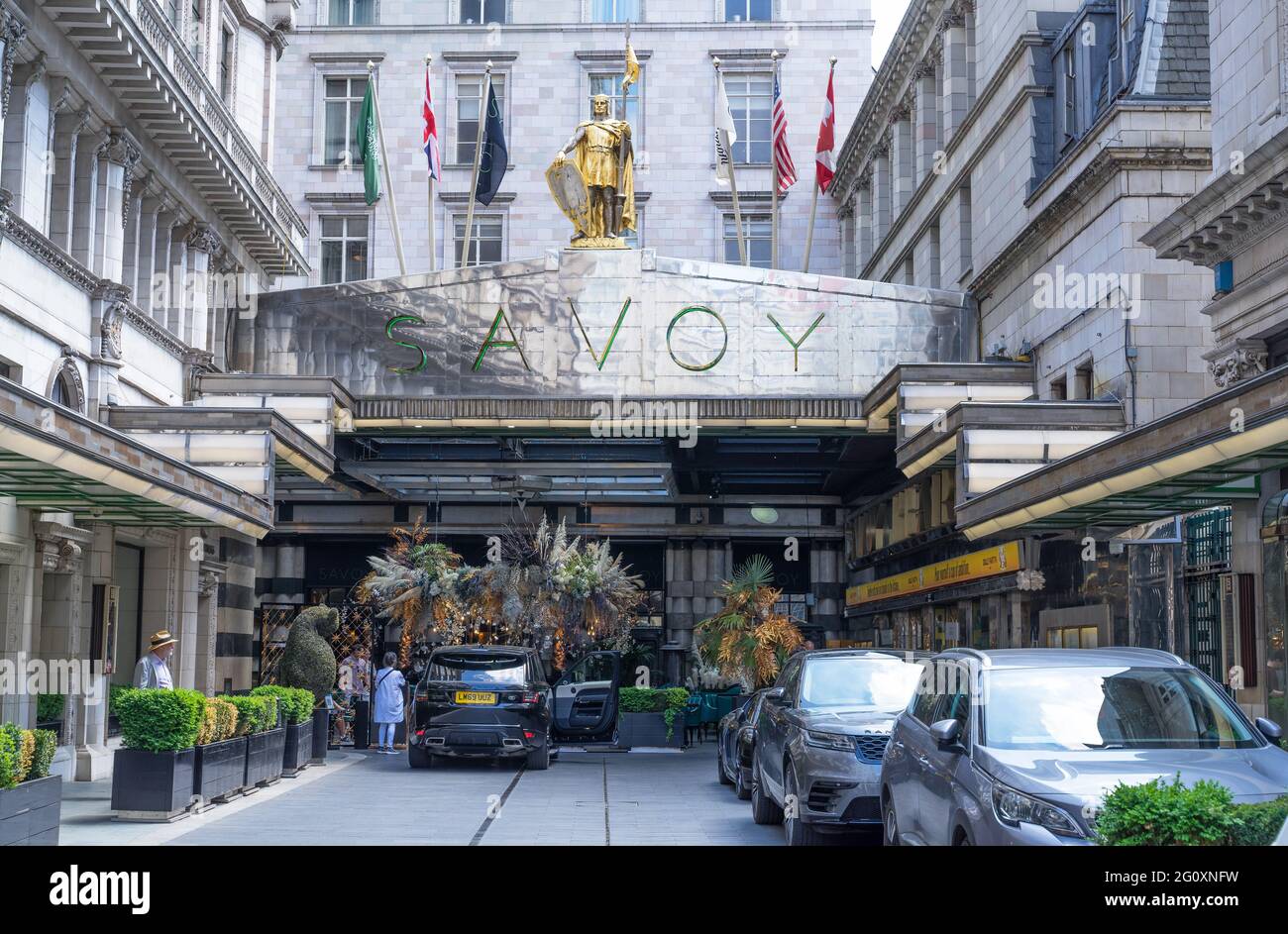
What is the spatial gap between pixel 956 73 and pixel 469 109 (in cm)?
2101

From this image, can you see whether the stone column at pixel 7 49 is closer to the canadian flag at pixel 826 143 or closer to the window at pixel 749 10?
the canadian flag at pixel 826 143

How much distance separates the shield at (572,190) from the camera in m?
29.2

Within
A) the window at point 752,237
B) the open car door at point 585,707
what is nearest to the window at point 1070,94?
the open car door at point 585,707

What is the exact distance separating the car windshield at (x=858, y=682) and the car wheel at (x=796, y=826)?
0.93m

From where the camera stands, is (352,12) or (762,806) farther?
(352,12)

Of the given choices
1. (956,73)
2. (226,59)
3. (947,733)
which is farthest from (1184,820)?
(956,73)

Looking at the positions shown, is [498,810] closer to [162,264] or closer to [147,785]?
[147,785]

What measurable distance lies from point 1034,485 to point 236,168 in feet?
53.0

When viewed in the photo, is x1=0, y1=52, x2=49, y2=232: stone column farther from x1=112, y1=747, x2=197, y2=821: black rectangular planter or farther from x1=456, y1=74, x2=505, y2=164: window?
x1=456, y1=74, x2=505, y2=164: window

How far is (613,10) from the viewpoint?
50.3 m

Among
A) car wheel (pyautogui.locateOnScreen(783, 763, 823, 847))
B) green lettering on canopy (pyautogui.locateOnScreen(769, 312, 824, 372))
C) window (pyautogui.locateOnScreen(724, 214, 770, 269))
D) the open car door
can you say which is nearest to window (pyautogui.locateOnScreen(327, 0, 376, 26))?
window (pyautogui.locateOnScreen(724, 214, 770, 269))

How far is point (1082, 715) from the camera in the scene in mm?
9352

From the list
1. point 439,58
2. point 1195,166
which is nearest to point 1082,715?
point 1195,166
